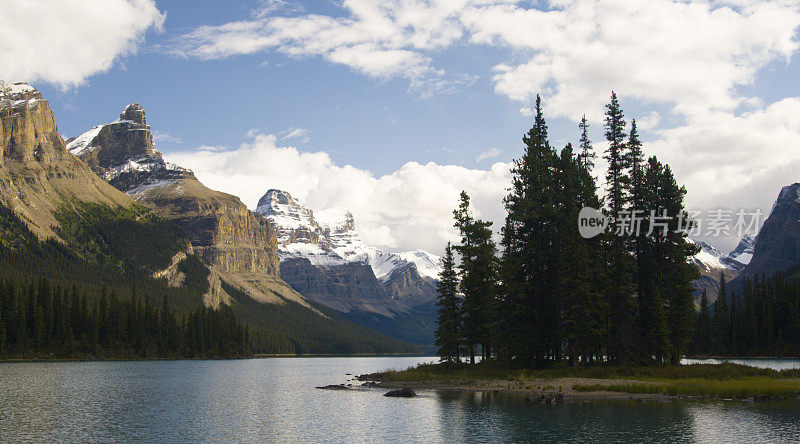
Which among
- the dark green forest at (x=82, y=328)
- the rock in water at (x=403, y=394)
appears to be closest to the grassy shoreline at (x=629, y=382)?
the rock in water at (x=403, y=394)

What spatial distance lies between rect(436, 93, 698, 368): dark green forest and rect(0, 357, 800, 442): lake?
35.5 feet

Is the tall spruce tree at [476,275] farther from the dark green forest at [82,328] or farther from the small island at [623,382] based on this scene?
the dark green forest at [82,328]

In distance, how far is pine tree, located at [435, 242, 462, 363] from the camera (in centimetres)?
8138

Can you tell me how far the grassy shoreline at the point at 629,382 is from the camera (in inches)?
2210

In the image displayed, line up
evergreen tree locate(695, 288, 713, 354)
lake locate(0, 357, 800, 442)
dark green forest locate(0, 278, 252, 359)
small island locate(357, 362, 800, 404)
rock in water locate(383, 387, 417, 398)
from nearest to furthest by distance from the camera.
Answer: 1. lake locate(0, 357, 800, 442)
2. small island locate(357, 362, 800, 404)
3. rock in water locate(383, 387, 417, 398)
4. dark green forest locate(0, 278, 252, 359)
5. evergreen tree locate(695, 288, 713, 354)

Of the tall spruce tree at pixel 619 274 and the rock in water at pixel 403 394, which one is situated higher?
the tall spruce tree at pixel 619 274

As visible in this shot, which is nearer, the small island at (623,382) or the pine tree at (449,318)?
the small island at (623,382)

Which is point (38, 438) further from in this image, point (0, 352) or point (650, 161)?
point (0, 352)

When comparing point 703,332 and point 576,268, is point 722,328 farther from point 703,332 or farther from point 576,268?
point 576,268

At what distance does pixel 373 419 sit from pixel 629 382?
26165 mm

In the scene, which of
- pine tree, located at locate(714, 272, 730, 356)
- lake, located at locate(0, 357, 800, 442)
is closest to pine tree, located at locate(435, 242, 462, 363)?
lake, located at locate(0, 357, 800, 442)

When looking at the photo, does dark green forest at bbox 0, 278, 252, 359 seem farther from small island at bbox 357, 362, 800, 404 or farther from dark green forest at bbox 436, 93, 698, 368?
dark green forest at bbox 436, 93, 698, 368

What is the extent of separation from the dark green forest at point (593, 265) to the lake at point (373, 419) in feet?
35.5

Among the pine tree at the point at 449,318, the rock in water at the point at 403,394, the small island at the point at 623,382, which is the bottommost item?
the rock in water at the point at 403,394
